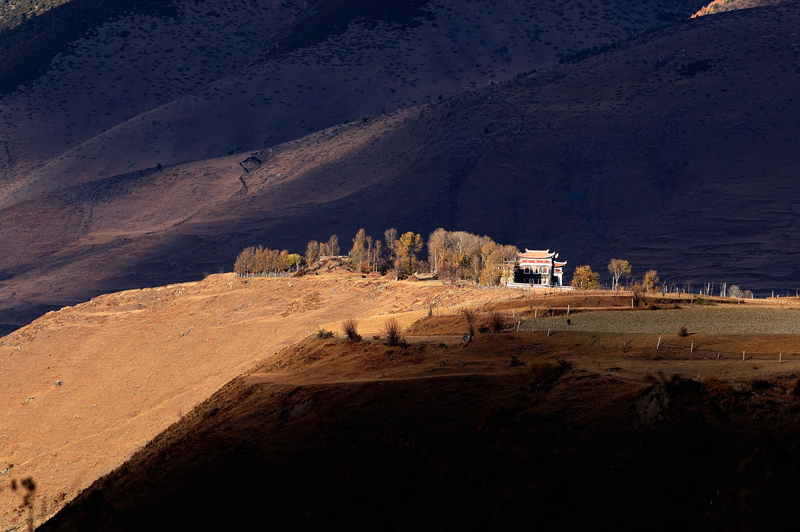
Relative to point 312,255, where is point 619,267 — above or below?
below

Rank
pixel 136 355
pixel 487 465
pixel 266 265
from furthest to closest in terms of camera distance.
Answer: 1. pixel 266 265
2. pixel 136 355
3. pixel 487 465

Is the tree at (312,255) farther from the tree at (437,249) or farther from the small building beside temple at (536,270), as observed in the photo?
the small building beside temple at (536,270)

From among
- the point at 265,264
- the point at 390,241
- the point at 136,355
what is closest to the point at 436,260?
the point at 265,264

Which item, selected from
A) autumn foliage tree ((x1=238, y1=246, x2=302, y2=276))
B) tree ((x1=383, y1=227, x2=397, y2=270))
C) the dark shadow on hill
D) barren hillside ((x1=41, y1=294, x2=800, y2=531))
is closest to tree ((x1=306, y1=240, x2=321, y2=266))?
autumn foliage tree ((x1=238, y1=246, x2=302, y2=276))

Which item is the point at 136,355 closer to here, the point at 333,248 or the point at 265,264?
the point at 265,264

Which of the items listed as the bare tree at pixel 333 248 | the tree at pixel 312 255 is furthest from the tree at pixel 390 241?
the tree at pixel 312 255

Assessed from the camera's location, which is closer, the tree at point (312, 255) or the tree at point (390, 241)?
the tree at point (312, 255)

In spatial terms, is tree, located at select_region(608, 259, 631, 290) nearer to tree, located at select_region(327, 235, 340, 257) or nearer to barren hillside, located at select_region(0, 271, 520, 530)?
barren hillside, located at select_region(0, 271, 520, 530)

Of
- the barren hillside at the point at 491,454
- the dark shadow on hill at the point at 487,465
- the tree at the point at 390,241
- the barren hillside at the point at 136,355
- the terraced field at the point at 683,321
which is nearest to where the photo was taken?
the dark shadow on hill at the point at 487,465

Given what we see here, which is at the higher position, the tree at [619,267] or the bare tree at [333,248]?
the bare tree at [333,248]

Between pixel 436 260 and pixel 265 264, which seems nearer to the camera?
pixel 436 260

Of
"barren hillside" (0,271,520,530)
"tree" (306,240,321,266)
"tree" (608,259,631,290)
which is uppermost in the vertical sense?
"tree" (306,240,321,266)

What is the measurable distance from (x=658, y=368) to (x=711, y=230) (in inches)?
3598

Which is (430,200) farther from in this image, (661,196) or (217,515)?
(217,515)
